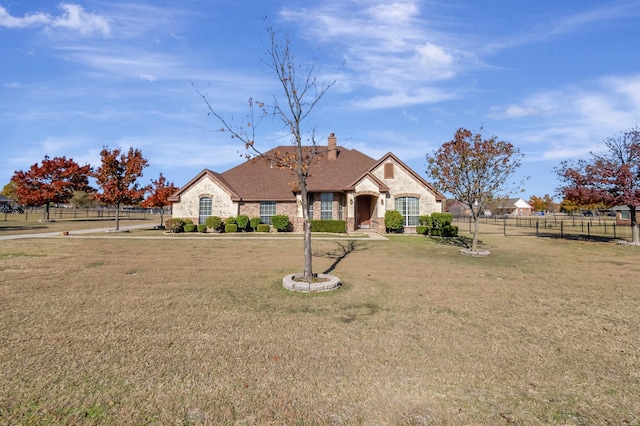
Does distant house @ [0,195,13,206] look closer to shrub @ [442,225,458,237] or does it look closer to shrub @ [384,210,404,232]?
shrub @ [384,210,404,232]

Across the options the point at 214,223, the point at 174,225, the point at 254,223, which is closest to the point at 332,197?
the point at 254,223

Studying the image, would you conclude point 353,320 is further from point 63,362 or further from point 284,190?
point 284,190

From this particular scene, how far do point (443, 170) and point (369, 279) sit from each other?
373 inches

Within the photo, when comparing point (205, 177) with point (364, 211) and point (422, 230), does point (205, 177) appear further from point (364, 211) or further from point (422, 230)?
point (422, 230)

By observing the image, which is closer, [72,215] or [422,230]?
[422,230]

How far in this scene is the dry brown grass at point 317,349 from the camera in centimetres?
349

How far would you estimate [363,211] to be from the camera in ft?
92.4

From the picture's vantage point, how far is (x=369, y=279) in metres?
9.63

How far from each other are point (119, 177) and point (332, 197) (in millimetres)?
17250

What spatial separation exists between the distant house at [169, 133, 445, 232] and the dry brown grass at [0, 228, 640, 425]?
16.0m

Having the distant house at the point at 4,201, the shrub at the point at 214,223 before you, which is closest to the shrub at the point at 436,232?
the shrub at the point at 214,223

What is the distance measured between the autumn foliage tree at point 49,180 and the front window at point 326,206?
2906cm

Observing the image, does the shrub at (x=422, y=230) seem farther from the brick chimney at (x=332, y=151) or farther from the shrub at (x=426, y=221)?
the brick chimney at (x=332, y=151)

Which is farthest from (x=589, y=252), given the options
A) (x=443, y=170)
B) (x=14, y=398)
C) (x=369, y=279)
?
(x=14, y=398)
